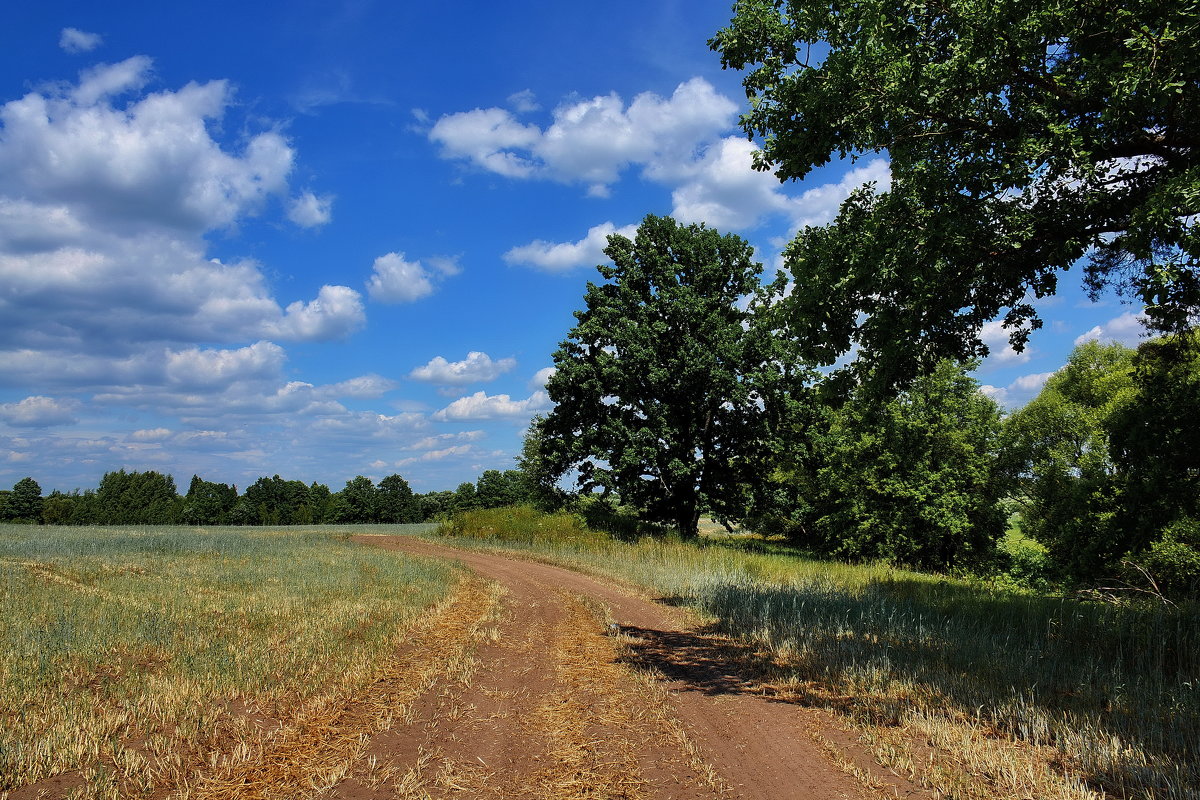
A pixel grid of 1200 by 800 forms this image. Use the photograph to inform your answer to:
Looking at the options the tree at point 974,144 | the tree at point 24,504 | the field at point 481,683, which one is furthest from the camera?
the tree at point 24,504

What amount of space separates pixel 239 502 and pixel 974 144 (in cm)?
11028

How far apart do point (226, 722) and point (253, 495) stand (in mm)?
108379

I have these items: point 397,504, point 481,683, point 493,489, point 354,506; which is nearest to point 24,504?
point 354,506

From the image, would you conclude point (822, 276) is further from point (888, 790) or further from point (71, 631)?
point (71, 631)

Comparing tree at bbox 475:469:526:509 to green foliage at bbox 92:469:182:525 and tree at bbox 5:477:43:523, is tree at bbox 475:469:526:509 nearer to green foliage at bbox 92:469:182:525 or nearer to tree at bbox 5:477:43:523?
green foliage at bbox 92:469:182:525

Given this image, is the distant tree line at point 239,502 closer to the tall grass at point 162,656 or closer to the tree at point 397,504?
the tree at point 397,504

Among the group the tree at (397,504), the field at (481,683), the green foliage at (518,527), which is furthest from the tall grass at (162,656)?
the tree at (397,504)

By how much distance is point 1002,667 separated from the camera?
26.9 ft

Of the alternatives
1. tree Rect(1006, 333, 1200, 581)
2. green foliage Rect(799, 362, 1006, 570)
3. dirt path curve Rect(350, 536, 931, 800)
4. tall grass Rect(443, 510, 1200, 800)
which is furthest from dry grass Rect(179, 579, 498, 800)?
green foliage Rect(799, 362, 1006, 570)

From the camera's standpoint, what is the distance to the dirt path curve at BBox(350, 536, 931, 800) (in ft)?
16.4

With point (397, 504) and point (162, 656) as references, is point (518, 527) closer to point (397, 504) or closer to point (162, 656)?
point (162, 656)

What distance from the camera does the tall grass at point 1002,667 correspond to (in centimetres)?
550

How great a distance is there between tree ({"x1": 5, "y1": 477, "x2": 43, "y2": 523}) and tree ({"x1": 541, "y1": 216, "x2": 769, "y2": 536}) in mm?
100559

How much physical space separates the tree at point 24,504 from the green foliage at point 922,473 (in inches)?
4412
